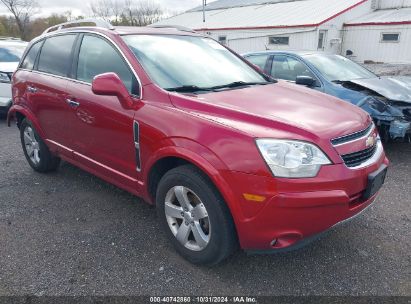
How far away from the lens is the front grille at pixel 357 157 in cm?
223

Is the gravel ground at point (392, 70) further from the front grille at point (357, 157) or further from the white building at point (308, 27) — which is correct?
the front grille at point (357, 157)

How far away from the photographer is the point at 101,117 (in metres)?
2.98

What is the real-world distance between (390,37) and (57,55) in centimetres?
1846

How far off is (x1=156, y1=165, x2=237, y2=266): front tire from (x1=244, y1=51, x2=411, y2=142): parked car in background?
3258 mm

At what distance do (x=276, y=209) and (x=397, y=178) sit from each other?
9.35 feet

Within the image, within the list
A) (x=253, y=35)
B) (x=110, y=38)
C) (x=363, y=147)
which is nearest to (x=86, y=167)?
(x=110, y=38)

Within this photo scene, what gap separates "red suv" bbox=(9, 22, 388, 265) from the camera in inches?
82.3

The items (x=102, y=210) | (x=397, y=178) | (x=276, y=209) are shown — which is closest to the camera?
(x=276, y=209)

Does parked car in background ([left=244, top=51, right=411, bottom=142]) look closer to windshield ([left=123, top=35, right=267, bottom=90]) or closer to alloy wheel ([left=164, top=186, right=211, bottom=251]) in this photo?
windshield ([left=123, top=35, right=267, bottom=90])

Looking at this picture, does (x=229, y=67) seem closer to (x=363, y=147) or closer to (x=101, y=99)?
(x=101, y=99)

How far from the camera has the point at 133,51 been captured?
2.89m

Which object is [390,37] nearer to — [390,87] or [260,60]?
[260,60]

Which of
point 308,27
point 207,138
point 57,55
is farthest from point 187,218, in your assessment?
point 308,27

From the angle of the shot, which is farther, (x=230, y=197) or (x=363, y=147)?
(x=363, y=147)
